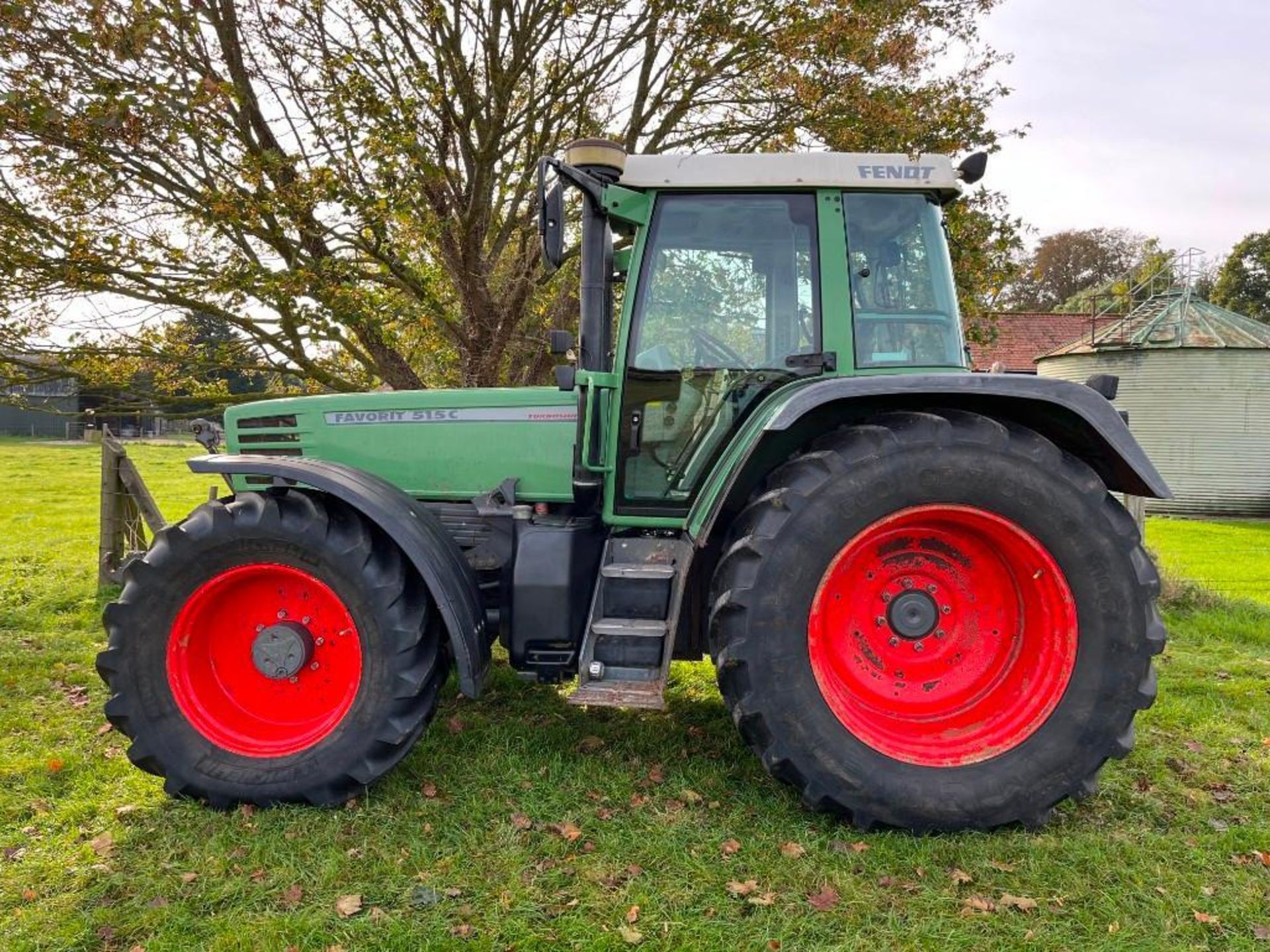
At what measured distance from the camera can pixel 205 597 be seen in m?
3.07

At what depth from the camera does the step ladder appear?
3.00 meters

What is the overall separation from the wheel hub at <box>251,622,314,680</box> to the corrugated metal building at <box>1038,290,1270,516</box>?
15.7 meters

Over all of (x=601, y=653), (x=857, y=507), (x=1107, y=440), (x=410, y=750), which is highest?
(x=1107, y=440)

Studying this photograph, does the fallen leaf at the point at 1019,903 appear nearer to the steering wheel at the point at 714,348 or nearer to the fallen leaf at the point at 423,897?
the fallen leaf at the point at 423,897

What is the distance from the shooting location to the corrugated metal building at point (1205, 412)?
1547cm

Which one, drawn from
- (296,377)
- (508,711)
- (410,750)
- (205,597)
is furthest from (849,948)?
(296,377)

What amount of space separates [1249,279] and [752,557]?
1538 inches

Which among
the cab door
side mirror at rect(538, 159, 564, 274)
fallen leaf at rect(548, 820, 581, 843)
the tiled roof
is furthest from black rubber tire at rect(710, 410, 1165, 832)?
the tiled roof

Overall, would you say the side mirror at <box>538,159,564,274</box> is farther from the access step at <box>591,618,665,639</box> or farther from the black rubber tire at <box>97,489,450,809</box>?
the access step at <box>591,618,665,639</box>

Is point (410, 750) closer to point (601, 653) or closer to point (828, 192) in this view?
point (601, 653)

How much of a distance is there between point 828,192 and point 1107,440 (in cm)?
139

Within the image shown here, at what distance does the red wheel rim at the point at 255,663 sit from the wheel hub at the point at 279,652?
23mm

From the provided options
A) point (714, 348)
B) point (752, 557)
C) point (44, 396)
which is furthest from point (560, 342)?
point (44, 396)

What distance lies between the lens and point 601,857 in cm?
270
